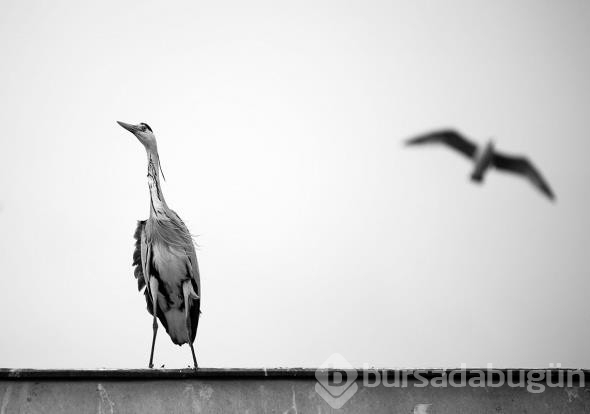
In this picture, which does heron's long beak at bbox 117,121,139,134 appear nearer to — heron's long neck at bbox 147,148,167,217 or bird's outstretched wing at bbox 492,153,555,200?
heron's long neck at bbox 147,148,167,217

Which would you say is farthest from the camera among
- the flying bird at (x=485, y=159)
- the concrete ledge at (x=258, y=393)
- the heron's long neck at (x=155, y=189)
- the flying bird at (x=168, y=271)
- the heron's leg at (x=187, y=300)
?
the flying bird at (x=485, y=159)

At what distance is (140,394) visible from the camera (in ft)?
19.5

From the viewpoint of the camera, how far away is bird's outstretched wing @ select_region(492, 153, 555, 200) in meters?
13.8

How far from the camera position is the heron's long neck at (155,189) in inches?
397

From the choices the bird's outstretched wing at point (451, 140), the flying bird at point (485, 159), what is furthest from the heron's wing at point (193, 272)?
the flying bird at point (485, 159)

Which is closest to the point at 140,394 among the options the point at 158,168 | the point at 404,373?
the point at 404,373

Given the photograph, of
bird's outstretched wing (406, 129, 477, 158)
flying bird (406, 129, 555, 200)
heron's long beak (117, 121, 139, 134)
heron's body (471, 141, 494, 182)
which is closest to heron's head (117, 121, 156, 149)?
heron's long beak (117, 121, 139, 134)

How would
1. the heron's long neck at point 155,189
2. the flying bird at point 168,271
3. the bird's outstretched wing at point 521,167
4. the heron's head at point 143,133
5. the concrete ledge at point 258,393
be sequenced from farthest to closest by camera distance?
the bird's outstretched wing at point 521,167 → the heron's head at point 143,133 → the heron's long neck at point 155,189 → the flying bird at point 168,271 → the concrete ledge at point 258,393

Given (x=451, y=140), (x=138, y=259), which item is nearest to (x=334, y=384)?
(x=138, y=259)

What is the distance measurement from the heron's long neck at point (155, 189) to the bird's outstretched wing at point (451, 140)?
4.78 metres

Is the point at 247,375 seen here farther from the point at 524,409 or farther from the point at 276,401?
the point at 524,409

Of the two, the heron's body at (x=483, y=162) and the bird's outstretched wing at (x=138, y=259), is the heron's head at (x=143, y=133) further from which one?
the heron's body at (x=483, y=162)

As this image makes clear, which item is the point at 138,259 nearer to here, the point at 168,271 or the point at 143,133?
the point at 168,271

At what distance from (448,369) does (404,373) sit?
1.29ft
